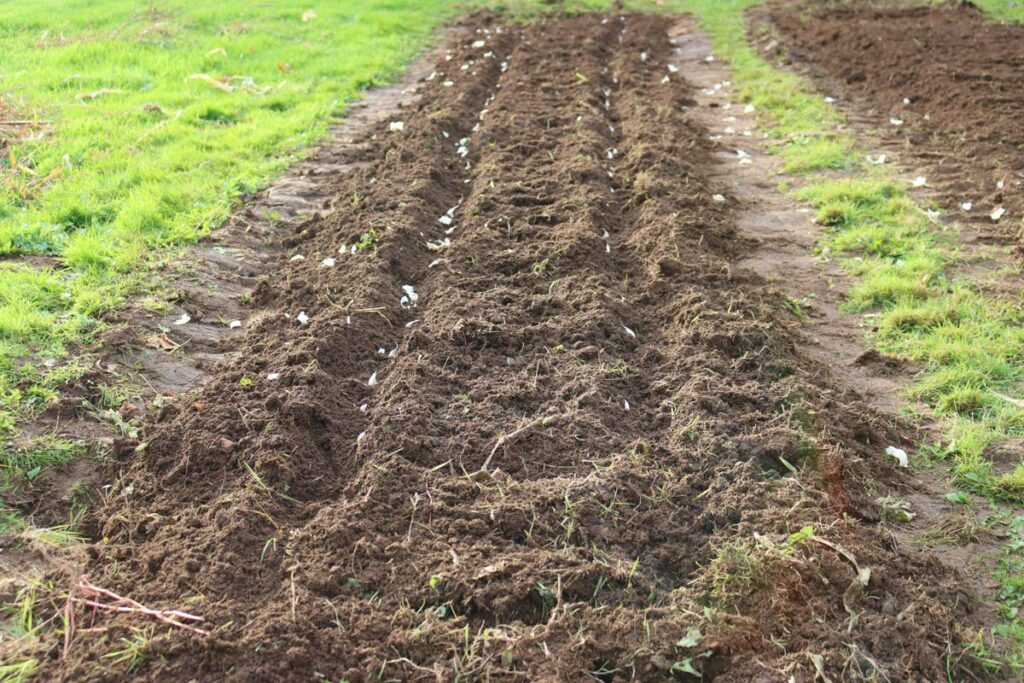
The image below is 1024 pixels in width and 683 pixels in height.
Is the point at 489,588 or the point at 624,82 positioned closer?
the point at 489,588

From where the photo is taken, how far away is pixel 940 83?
8.84 m

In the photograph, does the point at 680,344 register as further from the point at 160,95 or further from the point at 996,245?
the point at 160,95

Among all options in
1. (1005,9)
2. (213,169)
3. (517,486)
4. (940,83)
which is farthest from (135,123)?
(1005,9)

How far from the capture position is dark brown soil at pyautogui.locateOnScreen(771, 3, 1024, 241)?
680cm

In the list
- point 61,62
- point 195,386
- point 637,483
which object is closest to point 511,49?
point 61,62

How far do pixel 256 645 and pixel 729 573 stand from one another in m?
1.73

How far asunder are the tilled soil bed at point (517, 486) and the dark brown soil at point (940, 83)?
2.37 m

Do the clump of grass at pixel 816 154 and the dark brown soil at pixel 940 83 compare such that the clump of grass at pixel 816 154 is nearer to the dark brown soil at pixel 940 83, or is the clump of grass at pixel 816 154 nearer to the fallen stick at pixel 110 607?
the dark brown soil at pixel 940 83

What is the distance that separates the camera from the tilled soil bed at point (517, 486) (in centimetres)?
295

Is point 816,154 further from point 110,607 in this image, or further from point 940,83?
point 110,607

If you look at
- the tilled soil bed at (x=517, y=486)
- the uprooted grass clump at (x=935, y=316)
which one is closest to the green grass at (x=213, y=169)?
the uprooted grass clump at (x=935, y=316)

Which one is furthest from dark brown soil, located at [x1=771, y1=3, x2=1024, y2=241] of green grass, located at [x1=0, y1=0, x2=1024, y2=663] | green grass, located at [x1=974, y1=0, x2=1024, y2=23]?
green grass, located at [x1=0, y1=0, x2=1024, y2=663]

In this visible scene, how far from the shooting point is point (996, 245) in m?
5.88

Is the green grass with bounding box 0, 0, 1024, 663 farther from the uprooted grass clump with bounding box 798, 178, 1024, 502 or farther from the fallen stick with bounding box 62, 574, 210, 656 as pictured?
the fallen stick with bounding box 62, 574, 210, 656
